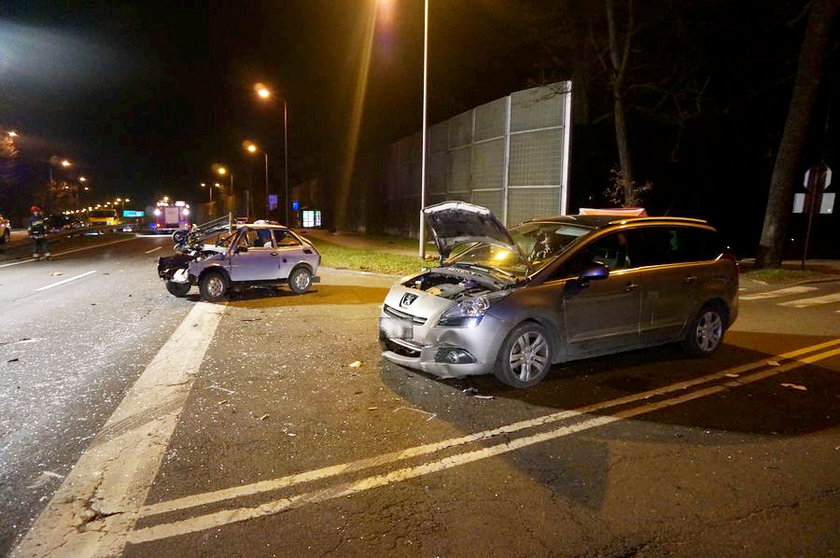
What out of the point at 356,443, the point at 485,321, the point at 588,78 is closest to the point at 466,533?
the point at 356,443

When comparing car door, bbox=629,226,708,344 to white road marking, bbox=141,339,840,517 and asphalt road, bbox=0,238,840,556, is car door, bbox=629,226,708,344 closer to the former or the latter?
asphalt road, bbox=0,238,840,556

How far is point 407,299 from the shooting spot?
5.90 metres

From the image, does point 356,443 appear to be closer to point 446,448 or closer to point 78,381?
point 446,448

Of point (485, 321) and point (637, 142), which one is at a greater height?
point (637, 142)

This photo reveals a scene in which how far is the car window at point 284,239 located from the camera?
454 inches

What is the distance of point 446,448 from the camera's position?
4.29m

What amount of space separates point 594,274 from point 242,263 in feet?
24.6

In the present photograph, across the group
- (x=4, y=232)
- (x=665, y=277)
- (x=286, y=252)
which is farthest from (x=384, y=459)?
(x=4, y=232)

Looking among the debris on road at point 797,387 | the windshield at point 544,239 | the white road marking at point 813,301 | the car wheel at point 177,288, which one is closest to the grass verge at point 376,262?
the car wheel at point 177,288

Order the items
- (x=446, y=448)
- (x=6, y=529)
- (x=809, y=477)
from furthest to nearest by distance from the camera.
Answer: (x=446, y=448), (x=809, y=477), (x=6, y=529)

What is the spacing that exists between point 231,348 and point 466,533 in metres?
4.88

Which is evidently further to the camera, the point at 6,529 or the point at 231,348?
the point at 231,348

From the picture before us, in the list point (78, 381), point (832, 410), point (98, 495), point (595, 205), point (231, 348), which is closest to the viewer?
point (98, 495)

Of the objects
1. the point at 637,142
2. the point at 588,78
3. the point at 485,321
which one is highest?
the point at 588,78
